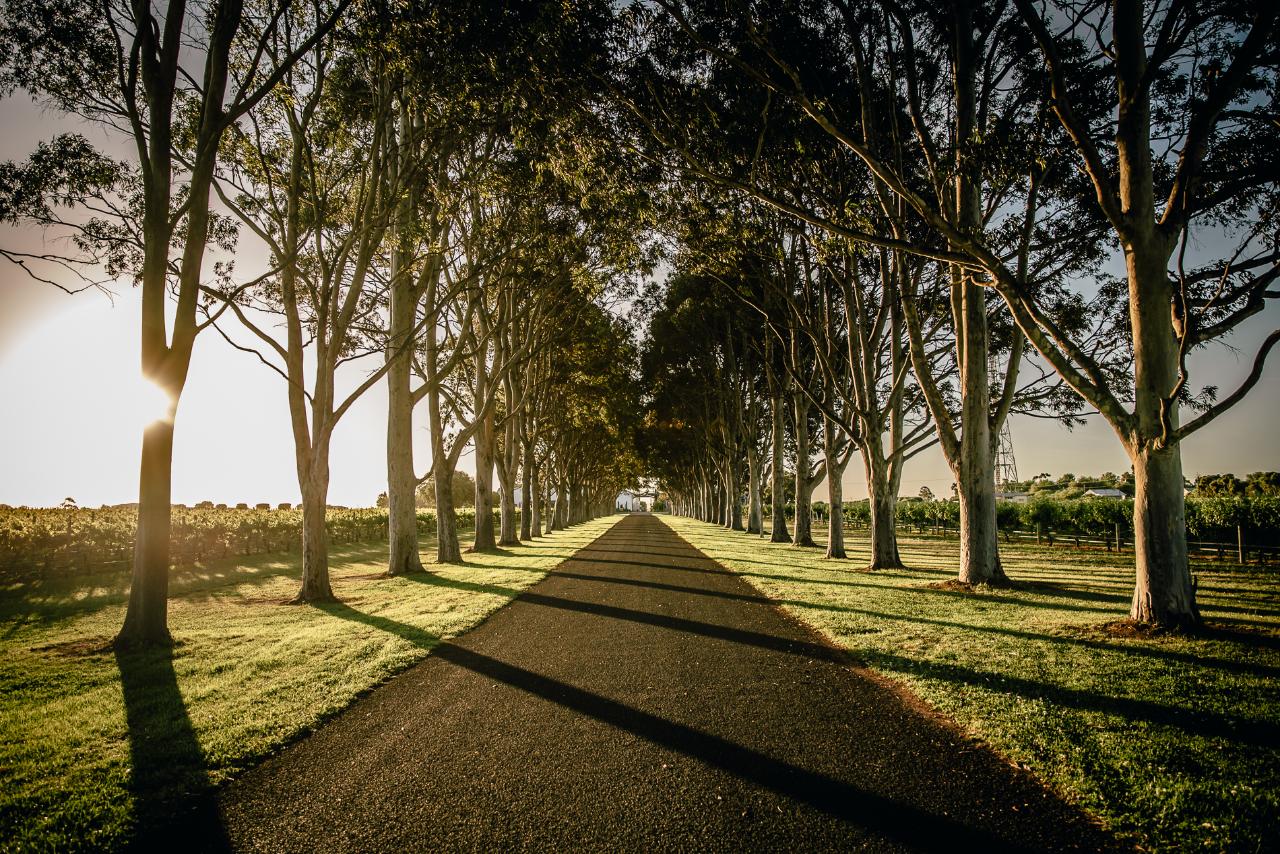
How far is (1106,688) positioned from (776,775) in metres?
3.59

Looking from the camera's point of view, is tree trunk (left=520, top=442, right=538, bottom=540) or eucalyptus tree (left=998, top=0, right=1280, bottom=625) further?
tree trunk (left=520, top=442, right=538, bottom=540)

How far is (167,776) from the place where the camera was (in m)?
3.49

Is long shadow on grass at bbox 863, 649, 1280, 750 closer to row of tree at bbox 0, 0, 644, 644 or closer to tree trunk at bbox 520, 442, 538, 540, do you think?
row of tree at bbox 0, 0, 644, 644

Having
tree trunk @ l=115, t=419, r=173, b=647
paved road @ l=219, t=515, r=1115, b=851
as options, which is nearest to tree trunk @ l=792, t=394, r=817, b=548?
paved road @ l=219, t=515, r=1115, b=851

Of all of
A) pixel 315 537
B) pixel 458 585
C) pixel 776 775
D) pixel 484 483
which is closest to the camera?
pixel 776 775

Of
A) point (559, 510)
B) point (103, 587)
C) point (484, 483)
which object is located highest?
point (484, 483)

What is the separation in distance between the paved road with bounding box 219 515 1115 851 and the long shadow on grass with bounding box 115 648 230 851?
5.5 inches

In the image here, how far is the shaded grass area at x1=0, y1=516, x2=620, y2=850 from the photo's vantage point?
3.18 meters

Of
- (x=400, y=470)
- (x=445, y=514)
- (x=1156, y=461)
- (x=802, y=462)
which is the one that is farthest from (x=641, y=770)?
(x=802, y=462)

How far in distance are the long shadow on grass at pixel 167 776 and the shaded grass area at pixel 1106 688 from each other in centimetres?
493

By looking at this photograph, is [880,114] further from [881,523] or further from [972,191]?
[881,523]

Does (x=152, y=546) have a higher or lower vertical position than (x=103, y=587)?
higher

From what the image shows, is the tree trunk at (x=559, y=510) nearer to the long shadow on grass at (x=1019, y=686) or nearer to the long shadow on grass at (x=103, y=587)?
the long shadow on grass at (x=103, y=587)

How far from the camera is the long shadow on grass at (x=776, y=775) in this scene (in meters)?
2.78
